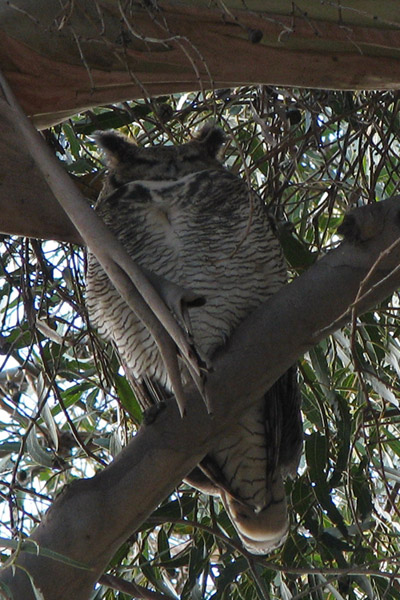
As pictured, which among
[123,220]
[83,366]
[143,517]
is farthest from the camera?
[83,366]

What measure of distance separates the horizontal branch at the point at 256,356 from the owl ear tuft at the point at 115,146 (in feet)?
3.28

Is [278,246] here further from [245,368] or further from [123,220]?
[245,368]

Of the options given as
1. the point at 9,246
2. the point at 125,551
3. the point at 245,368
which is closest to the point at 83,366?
the point at 9,246

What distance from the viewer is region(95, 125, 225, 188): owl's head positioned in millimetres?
2201

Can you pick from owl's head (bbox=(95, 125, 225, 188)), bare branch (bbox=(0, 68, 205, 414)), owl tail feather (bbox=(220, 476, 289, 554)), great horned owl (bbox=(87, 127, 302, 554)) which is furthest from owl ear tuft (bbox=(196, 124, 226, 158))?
bare branch (bbox=(0, 68, 205, 414))

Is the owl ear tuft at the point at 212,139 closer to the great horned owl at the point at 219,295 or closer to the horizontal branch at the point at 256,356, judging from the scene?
the great horned owl at the point at 219,295

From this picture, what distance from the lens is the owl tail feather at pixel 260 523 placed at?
1921 mm

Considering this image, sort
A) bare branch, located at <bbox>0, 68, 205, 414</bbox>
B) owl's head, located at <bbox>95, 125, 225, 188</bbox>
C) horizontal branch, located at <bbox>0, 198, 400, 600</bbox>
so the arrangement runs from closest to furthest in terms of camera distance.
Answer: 1. bare branch, located at <bbox>0, 68, 205, 414</bbox>
2. horizontal branch, located at <bbox>0, 198, 400, 600</bbox>
3. owl's head, located at <bbox>95, 125, 225, 188</bbox>

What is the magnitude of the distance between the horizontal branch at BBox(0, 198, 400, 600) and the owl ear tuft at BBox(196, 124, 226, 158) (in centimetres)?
95

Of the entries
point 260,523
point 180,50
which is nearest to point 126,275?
point 180,50

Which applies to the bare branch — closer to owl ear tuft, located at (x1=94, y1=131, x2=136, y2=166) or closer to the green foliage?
the green foliage

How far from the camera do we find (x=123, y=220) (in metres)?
2.04

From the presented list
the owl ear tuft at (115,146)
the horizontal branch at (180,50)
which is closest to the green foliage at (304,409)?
the owl ear tuft at (115,146)

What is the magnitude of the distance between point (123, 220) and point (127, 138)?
334 millimetres
